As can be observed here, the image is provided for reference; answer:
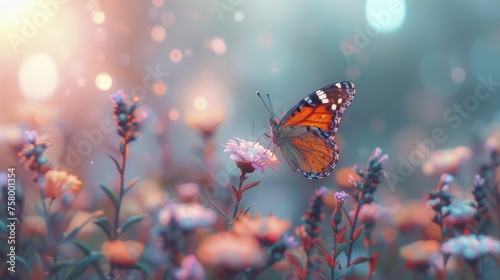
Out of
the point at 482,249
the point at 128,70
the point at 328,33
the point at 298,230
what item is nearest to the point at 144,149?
the point at 128,70

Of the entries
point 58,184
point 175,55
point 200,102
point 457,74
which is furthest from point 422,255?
point 457,74

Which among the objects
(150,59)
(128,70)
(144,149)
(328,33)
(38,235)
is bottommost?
(38,235)

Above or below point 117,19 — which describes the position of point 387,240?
below

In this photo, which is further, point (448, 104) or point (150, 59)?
point (448, 104)

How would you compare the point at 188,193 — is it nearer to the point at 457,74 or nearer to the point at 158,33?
the point at 158,33

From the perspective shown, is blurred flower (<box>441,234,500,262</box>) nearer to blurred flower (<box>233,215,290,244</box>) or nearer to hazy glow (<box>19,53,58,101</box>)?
blurred flower (<box>233,215,290,244</box>)

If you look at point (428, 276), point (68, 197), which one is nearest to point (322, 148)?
point (428, 276)

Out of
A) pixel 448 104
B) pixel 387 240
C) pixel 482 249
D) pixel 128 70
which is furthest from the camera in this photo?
pixel 448 104

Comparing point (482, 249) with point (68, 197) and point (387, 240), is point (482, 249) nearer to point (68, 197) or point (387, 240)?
point (387, 240)

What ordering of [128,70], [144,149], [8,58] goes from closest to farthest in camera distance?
1. [8,58]
2. [144,149]
3. [128,70]
